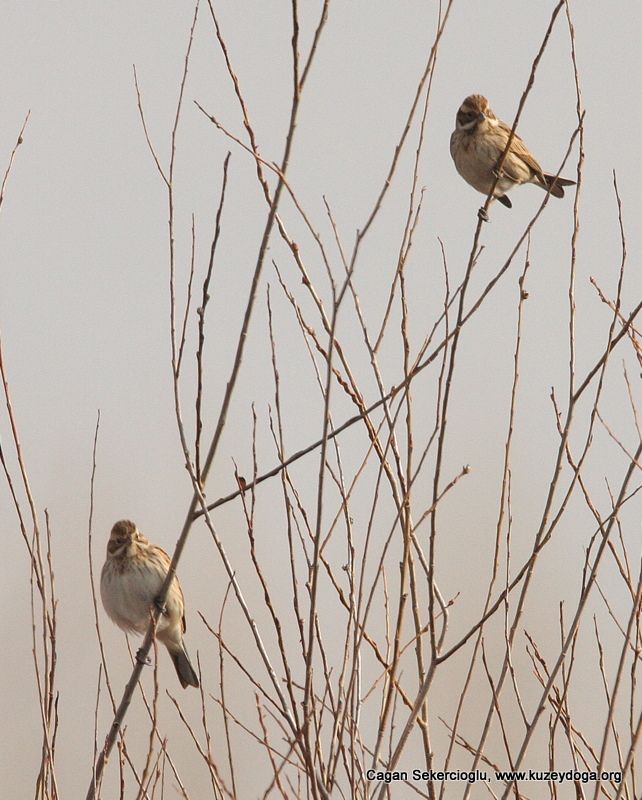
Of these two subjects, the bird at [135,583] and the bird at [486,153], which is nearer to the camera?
the bird at [135,583]

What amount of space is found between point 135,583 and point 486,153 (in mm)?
3471

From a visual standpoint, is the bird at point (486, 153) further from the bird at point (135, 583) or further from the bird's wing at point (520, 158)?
the bird at point (135, 583)

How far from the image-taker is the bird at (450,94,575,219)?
303 inches

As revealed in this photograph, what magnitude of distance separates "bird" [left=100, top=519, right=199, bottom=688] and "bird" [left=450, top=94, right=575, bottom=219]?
306cm

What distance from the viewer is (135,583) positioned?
730 cm

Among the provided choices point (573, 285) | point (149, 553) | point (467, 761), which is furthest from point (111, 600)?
point (467, 761)

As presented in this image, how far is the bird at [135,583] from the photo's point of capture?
7207 mm

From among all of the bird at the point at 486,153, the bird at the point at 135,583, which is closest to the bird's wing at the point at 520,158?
the bird at the point at 486,153

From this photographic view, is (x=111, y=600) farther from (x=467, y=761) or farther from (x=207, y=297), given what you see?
(x=467, y=761)

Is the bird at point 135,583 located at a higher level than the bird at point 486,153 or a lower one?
lower

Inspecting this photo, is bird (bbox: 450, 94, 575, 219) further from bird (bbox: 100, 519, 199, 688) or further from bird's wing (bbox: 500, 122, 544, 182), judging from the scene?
bird (bbox: 100, 519, 199, 688)

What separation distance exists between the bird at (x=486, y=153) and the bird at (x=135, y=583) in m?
3.06

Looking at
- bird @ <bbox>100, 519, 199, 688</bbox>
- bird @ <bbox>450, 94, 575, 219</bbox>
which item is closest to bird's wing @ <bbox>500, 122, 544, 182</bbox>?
bird @ <bbox>450, 94, 575, 219</bbox>

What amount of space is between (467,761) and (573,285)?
23333mm
